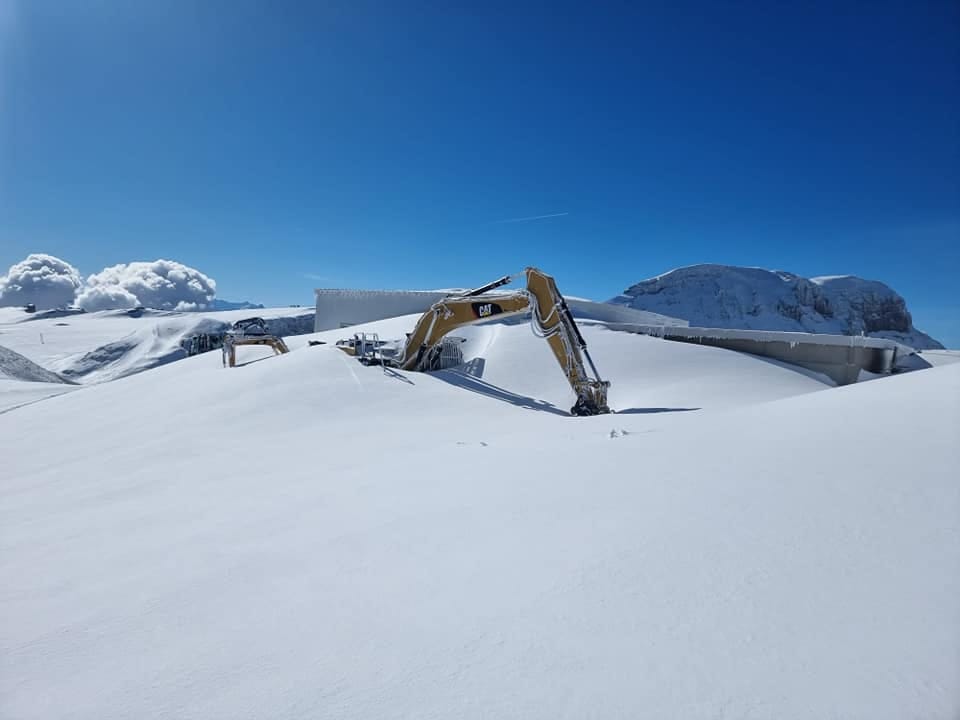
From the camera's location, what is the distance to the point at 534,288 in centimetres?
1449

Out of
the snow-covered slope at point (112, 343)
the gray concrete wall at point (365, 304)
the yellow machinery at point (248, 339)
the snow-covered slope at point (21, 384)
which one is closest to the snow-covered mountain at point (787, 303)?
the gray concrete wall at point (365, 304)

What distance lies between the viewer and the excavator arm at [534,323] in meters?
13.6

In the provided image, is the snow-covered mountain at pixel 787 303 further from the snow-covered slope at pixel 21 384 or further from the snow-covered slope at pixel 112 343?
the snow-covered slope at pixel 21 384

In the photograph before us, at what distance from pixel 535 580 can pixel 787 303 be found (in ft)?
305

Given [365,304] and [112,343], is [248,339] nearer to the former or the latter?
[365,304]

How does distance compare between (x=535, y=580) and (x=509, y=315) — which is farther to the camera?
(x=509, y=315)

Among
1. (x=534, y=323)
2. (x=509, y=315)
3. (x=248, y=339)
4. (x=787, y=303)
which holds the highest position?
(x=787, y=303)

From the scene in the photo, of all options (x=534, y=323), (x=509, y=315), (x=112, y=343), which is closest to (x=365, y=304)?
(x=509, y=315)

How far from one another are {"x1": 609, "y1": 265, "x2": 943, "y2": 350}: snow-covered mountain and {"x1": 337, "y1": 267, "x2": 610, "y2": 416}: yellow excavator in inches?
2732

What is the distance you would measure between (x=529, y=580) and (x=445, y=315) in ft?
46.1

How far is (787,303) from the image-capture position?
76.4 meters

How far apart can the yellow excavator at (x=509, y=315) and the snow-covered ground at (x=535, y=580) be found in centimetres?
763

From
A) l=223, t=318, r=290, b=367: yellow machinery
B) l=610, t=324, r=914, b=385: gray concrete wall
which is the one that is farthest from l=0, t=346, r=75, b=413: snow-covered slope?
l=610, t=324, r=914, b=385: gray concrete wall

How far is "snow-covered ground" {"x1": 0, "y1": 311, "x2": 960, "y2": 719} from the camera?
1757 mm
